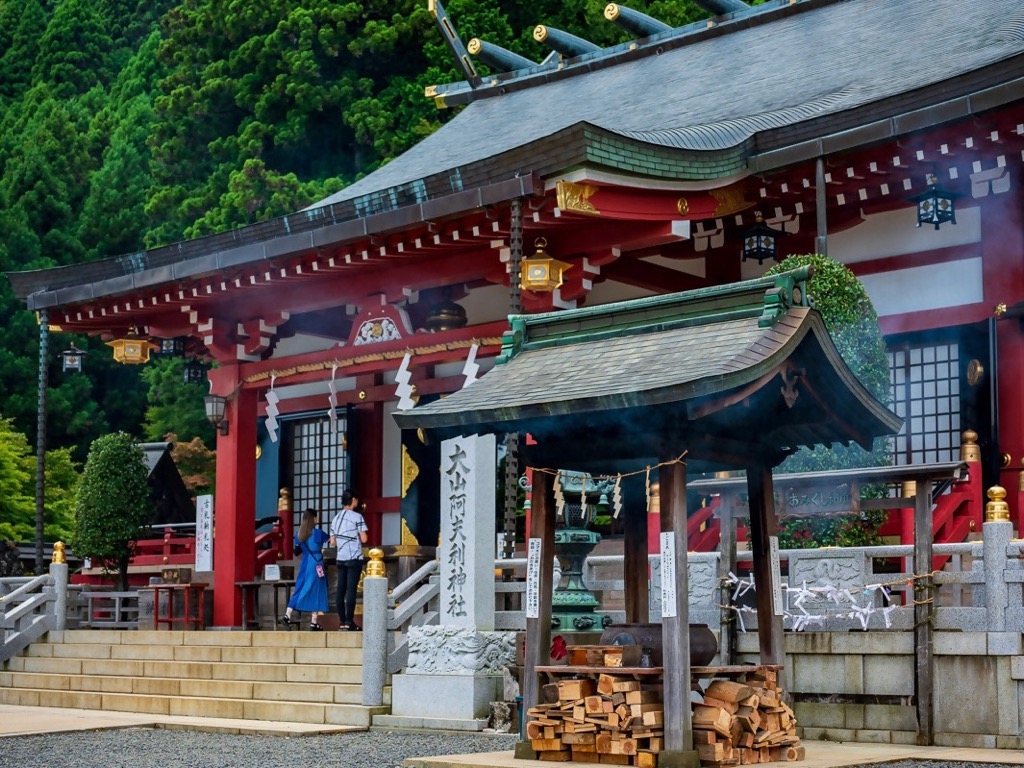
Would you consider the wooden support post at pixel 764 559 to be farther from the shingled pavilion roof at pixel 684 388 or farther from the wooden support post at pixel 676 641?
the wooden support post at pixel 676 641

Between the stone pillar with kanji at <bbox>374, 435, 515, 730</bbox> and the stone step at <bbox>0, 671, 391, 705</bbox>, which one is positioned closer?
the stone pillar with kanji at <bbox>374, 435, 515, 730</bbox>

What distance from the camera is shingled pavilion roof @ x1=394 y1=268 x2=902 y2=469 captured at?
A: 8.13 m

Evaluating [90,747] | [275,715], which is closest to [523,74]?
[275,715]

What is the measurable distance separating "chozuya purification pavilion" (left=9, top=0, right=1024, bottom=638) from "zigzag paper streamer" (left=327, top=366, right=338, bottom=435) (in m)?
0.11

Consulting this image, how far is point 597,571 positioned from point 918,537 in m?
5.06

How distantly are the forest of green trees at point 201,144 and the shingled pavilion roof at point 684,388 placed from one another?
20.6 m

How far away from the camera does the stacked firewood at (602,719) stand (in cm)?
834

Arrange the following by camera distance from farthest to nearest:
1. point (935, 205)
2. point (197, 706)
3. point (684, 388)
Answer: point (197, 706) < point (935, 205) < point (684, 388)

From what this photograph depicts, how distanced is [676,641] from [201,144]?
2685 centimetres

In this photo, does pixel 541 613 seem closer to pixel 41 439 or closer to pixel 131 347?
pixel 41 439

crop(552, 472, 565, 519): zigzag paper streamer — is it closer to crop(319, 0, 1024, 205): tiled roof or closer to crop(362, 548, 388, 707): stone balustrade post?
crop(362, 548, 388, 707): stone balustrade post

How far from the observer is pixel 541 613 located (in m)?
9.00

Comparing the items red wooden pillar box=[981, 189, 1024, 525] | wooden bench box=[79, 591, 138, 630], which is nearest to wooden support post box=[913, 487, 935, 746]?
red wooden pillar box=[981, 189, 1024, 525]

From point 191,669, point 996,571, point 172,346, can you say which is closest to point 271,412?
point 172,346
